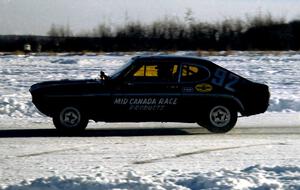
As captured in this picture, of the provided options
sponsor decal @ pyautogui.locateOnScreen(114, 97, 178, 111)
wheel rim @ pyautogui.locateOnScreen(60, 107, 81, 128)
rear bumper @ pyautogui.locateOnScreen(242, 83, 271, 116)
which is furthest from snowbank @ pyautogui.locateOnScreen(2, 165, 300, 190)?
rear bumper @ pyautogui.locateOnScreen(242, 83, 271, 116)

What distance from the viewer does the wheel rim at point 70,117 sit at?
38.7ft

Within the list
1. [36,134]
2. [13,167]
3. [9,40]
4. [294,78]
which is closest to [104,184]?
[13,167]

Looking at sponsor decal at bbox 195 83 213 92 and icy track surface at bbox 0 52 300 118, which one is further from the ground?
sponsor decal at bbox 195 83 213 92

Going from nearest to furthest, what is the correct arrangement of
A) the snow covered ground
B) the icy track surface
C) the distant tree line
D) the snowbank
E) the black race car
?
the snowbank, the snow covered ground, the black race car, the icy track surface, the distant tree line

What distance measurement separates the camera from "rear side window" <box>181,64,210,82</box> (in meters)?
11.9

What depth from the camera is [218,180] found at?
23.8 ft

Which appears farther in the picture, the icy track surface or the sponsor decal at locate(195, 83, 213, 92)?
the icy track surface

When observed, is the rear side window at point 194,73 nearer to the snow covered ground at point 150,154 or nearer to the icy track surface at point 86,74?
the snow covered ground at point 150,154

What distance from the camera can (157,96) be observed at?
11.8 m

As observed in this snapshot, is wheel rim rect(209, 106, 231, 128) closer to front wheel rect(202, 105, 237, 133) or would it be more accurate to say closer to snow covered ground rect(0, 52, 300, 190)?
front wheel rect(202, 105, 237, 133)

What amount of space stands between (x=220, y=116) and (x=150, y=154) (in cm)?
281

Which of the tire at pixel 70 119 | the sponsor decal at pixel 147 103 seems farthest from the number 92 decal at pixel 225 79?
the tire at pixel 70 119

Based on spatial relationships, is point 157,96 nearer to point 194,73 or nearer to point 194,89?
point 194,89

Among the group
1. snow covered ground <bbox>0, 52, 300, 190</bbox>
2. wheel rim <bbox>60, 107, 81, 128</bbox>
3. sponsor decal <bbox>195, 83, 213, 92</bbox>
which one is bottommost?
snow covered ground <bbox>0, 52, 300, 190</bbox>
